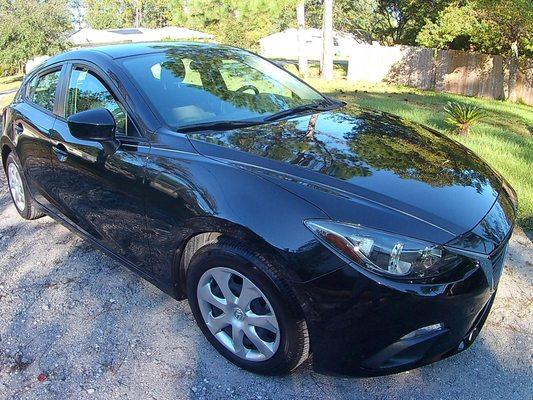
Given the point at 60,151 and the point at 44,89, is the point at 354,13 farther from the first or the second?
the point at 60,151

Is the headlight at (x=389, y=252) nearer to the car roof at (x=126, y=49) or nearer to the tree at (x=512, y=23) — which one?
the car roof at (x=126, y=49)

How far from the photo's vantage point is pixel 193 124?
3.11 metres

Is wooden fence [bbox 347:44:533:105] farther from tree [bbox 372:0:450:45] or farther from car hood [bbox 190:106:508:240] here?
car hood [bbox 190:106:508:240]

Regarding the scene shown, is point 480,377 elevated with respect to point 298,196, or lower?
lower

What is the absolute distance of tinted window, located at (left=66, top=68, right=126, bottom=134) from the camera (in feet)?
10.6

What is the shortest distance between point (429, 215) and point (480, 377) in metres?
1.02

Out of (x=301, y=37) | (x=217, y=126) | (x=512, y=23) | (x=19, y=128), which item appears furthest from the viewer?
(x=301, y=37)

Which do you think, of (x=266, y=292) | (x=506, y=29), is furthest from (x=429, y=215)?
(x=506, y=29)

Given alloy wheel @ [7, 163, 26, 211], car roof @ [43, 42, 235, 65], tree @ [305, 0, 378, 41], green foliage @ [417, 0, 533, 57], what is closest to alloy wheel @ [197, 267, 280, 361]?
car roof @ [43, 42, 235, 65]

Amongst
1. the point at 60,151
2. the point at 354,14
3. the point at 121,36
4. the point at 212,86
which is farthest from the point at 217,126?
the point at 354,14

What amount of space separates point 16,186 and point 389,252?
13.3 ft

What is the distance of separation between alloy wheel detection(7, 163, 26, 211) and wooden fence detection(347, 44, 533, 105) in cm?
1962

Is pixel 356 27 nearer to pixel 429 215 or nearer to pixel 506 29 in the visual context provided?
pixel 506 29

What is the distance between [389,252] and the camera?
2.19 m
